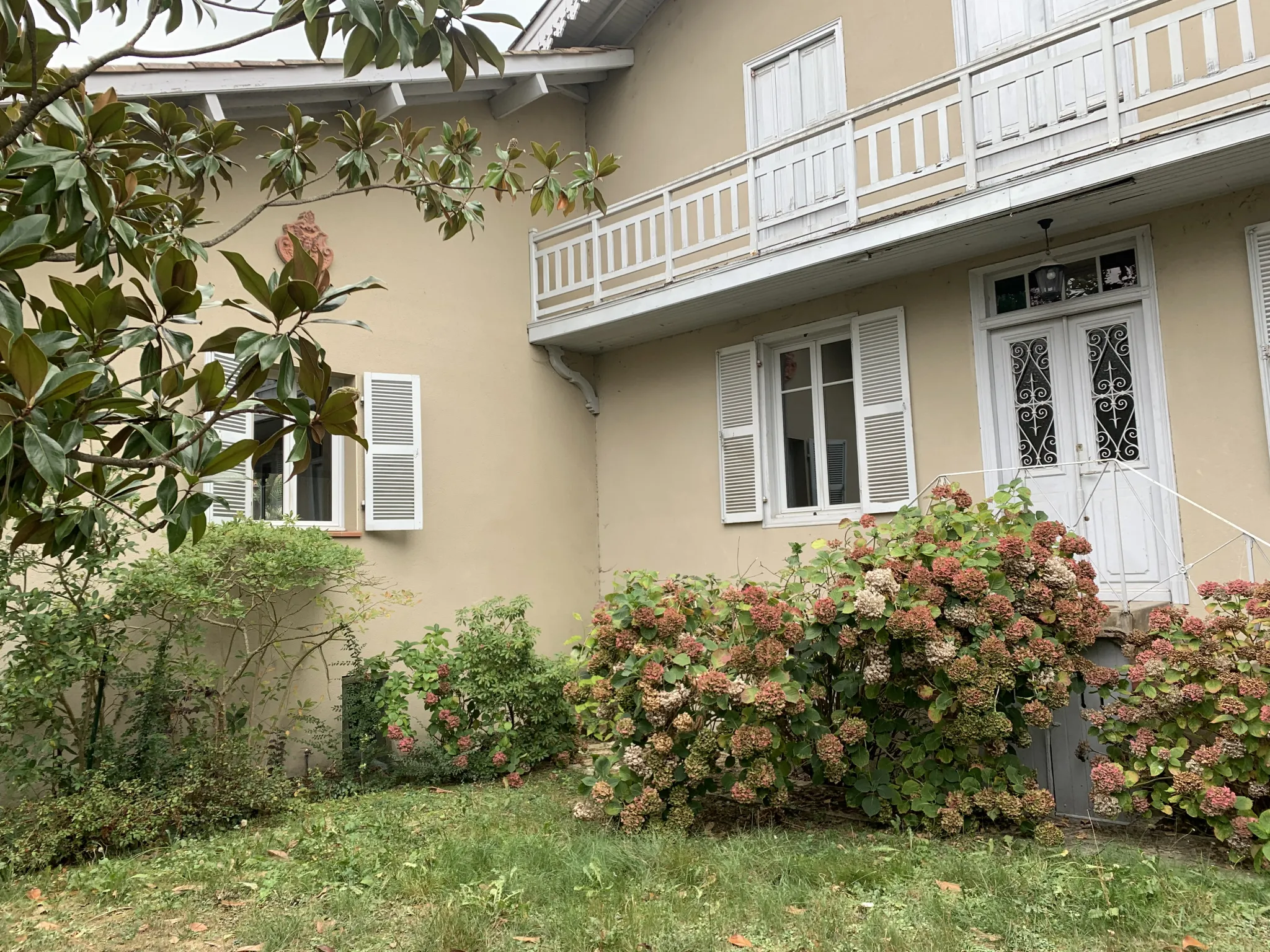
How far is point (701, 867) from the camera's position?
426 cm

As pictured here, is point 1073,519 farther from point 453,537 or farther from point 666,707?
point 453,537

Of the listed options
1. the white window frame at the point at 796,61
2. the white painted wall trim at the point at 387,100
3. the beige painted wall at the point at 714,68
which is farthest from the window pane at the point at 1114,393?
the white painted wall trim at the point at 387,100

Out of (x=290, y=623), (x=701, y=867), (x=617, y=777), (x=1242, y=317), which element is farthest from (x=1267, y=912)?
(x=290, y=623)

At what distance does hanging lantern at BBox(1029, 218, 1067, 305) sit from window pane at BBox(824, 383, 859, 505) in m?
1.80

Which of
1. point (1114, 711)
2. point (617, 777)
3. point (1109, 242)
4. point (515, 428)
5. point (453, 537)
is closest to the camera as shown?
point (1114, 711)

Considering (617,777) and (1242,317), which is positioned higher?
(1242,317)

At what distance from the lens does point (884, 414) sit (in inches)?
299

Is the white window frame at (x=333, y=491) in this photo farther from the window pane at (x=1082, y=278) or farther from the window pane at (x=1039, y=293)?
the window pane at (x=1082, y=278)

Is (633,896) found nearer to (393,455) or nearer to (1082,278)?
(393,455)

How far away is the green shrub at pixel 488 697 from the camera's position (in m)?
6.93

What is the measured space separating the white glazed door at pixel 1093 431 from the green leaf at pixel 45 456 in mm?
6033

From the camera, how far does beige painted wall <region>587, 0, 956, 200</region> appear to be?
7.63m

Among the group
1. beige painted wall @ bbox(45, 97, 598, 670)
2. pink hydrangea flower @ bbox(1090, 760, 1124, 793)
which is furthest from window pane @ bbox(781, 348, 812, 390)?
pink hydrangea flower @ bbox(1090, 760, 1124, 793)

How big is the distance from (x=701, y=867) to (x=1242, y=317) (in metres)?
5.00
